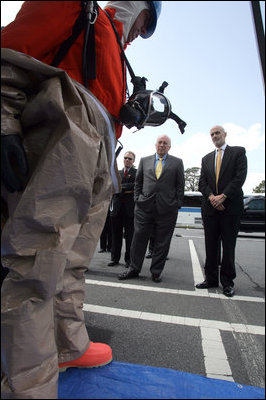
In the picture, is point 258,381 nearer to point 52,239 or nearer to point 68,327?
point 68,327

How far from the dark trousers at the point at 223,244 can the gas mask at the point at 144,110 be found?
1563mm

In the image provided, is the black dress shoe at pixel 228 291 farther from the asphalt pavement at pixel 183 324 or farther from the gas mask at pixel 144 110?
the gas mask at pixel 144 110

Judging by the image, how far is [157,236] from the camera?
3.20m

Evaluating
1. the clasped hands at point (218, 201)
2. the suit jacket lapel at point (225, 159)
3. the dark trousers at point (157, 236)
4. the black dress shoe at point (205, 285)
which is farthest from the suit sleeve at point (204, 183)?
the black dress shoe at point (205, 285)

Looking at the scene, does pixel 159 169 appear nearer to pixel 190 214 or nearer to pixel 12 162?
pixel 12 162

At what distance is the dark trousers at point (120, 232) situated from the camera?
3.99m

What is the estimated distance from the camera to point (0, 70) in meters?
0.82

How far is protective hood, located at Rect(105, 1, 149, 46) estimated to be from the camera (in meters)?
1.17

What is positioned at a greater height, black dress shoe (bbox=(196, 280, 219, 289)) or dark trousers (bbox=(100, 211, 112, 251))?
dark trousers (bbox=(100, 211, 112, 251))

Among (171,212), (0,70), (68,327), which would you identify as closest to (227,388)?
(68,327)

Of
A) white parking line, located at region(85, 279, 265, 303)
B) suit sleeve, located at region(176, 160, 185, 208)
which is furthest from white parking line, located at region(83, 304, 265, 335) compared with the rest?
suit sleeve, located at region(176, 160, 185, 208)

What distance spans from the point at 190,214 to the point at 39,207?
16.1 meters

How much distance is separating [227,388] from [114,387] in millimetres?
454

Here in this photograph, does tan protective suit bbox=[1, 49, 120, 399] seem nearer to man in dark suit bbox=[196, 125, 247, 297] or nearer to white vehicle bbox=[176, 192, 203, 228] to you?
man in dark suit bbox=[196, 125, 247, 297]
